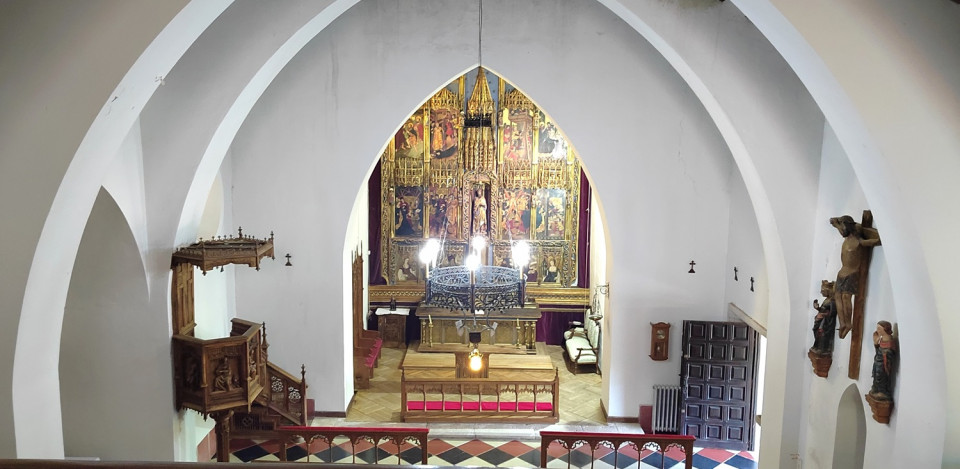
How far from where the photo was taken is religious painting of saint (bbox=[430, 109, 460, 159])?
51.3ft

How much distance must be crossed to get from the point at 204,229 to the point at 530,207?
7.83 meters

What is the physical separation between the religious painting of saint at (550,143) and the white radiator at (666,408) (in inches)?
247

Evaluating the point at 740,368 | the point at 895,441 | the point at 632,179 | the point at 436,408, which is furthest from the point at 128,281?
the point at 740,368

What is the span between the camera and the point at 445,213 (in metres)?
16.4

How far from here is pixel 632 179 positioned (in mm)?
11555

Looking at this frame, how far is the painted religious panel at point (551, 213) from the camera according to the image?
1627cm

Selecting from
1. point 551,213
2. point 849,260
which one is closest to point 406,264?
point 551,213

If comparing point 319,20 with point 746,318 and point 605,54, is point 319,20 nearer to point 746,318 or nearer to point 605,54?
point 605,54

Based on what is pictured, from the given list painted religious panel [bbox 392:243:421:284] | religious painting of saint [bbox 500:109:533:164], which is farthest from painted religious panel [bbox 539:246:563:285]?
painted religious panel [bbox 392:243:421:284]

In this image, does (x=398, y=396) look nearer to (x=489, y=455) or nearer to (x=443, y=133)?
(x=489, y=455)

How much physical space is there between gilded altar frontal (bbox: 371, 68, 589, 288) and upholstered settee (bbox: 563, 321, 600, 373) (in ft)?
4.14

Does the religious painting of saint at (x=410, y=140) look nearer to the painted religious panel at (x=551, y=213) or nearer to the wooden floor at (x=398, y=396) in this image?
the painted religious panel at (x=551, y=213)

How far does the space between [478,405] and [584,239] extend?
578cm

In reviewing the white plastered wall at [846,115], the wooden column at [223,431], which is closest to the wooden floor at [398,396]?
the wooden column at [223,431]
